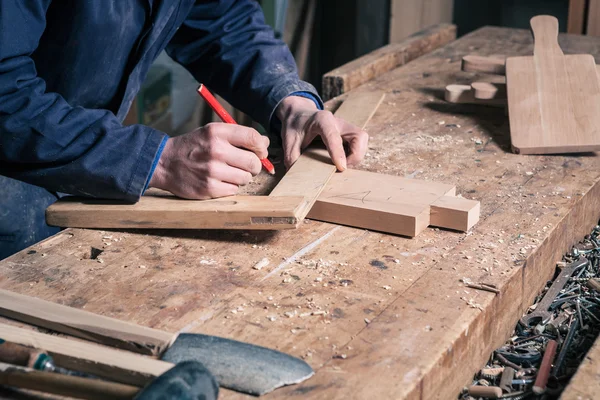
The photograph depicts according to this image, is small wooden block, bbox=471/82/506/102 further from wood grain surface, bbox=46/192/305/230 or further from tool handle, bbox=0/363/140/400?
tool handle, bbox=0/363/140/400

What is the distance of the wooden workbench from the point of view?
3.41 ft

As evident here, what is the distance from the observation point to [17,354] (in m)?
1.00

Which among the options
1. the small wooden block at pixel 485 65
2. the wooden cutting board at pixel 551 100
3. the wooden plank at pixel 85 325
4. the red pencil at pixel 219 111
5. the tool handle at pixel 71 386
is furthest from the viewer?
the small wooden block at pixel 485 65

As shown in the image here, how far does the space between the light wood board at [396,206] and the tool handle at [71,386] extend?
62 cm

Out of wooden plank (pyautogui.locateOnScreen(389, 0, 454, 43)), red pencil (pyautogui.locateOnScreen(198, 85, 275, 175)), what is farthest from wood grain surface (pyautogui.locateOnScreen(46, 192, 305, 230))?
wooden plank (pyautogui.locateOnScreen(389, 0, 454, 43))

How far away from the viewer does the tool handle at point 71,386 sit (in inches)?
35.5

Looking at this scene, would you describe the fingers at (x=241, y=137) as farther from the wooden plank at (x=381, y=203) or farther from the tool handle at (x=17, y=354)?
the tool handle at (x=17, y=354)

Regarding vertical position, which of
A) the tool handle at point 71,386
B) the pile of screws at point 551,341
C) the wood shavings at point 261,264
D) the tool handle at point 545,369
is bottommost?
the pile of screws at point 551,341

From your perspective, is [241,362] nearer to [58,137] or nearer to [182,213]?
[182,213]

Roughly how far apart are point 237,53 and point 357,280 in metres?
0.97

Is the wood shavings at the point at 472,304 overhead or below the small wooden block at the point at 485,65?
below

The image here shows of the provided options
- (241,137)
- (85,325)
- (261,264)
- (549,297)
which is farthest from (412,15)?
(85,325)

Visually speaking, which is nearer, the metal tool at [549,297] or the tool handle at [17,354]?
the tool handle at [17,354]

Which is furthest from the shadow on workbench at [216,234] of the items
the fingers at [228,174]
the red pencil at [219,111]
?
the red pencil at [219,111]
